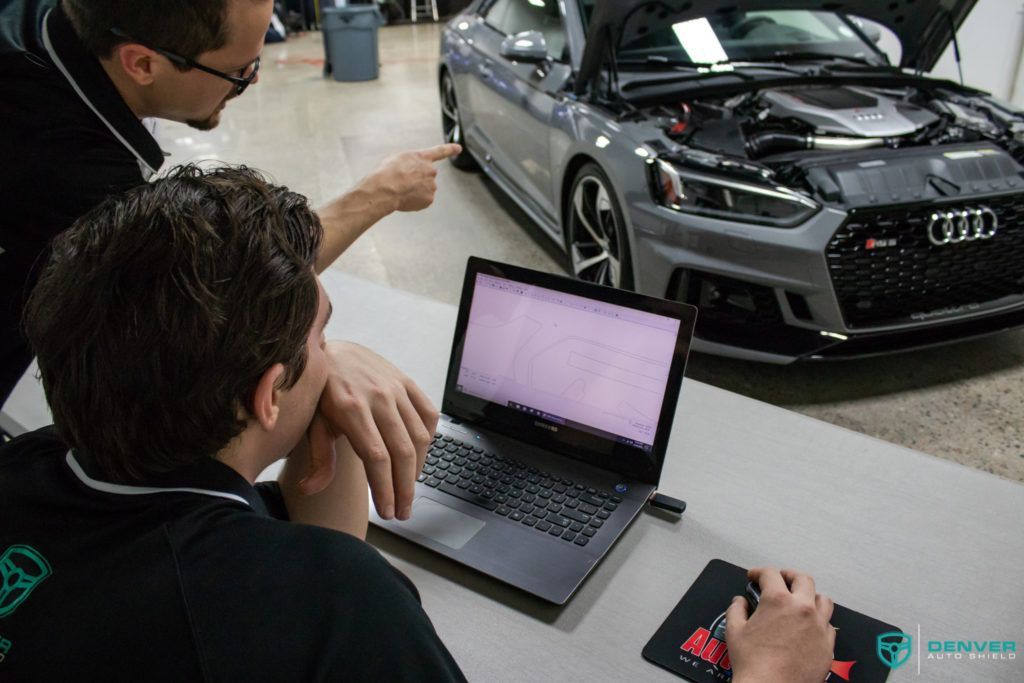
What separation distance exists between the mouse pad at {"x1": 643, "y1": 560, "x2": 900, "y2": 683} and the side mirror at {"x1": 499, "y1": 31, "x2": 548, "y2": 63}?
2.64 metres

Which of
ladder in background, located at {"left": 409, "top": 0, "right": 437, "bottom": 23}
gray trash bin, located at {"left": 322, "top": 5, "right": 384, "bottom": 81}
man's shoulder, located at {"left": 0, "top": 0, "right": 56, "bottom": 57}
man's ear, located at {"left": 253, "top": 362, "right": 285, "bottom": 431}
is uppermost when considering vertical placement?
man's shoulder, located at {"left": 0, "top": 0, "right": 56, "bottom": 57}

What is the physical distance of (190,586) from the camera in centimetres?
69

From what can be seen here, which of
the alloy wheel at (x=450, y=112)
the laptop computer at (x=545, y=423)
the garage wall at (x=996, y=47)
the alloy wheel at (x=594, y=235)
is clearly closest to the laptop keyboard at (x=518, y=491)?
the laptop computer at (x=545, y=423)

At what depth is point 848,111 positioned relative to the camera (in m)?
3.00

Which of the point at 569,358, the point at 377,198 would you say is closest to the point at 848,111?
the point at 377,198

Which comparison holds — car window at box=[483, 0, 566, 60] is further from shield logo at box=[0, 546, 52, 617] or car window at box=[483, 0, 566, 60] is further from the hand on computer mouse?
shield logo at box=[0, 546, 52, 617]

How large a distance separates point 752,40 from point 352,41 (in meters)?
4.97

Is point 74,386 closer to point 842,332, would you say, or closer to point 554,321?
point 554,321

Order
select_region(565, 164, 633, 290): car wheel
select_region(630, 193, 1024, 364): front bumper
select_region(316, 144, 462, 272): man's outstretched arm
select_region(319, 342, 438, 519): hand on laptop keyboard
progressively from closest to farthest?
1. select_region(319, 342, 438, 519): hand on laptop keyboard
2. select_region(316, 144, 462, 272): man's outstretched arm
3. select_region(630, 193, 1024, 364): front bumper
4. select_region(565, 164, 633, 290): car wheel

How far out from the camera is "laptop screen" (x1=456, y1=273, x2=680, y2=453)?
3.97 feet

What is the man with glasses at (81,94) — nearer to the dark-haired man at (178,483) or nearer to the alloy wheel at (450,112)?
the dark-haired man at (178,483)

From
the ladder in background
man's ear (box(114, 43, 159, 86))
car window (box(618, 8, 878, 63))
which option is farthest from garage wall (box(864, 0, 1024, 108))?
the ladder in background

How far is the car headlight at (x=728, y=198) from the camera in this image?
8.26ft

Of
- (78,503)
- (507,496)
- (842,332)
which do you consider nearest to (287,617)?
(78,503)
